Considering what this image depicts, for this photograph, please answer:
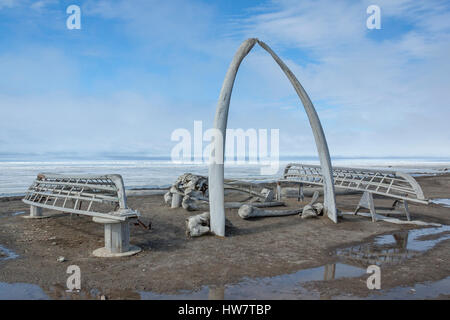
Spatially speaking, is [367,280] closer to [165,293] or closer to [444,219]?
[165,293]

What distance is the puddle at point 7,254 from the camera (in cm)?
752

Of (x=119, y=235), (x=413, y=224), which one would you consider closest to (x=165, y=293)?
(x=119, y=235)

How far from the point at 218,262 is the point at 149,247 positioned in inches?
87.0

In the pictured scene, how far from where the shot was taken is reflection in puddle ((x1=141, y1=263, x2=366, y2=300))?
5.33 meters

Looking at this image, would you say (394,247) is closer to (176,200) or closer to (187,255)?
(187,255)

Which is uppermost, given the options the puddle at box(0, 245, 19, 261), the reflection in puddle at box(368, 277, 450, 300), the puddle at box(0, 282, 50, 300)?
the puddle at box(0, 282, 50, 300)

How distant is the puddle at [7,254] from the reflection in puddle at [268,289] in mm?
4235

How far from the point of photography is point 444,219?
12867 mm

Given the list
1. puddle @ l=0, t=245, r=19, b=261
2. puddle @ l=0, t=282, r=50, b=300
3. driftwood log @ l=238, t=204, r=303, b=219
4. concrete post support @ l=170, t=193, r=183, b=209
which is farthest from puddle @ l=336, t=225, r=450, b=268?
concrete post support @ l=170, t=193, r=183, b=209

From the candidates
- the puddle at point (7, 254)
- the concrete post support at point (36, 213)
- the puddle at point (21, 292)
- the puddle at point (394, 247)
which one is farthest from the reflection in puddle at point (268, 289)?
the concrete post support at point (36, 213)

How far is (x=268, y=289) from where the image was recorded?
18.5 feet

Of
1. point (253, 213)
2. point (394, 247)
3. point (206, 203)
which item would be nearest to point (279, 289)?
point (394, 247)

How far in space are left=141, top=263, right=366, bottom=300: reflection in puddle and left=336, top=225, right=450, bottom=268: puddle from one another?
3.68ft

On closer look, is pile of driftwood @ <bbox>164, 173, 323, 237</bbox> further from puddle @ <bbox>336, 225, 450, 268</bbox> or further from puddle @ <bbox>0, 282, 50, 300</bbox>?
puddle @ <bbox>0, 282, 50, 300</bbox>
